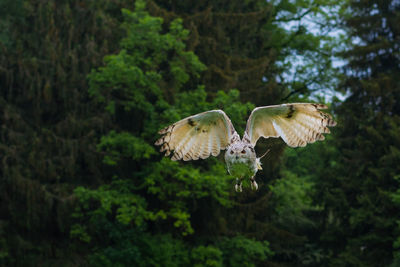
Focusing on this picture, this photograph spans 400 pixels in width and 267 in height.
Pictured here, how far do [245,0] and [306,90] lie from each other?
4357 mm

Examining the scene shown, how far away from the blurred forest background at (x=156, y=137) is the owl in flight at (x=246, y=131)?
545cm

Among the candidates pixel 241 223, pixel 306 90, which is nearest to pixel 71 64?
pixel 241 223

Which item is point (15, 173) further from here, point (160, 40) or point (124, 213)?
point (160, 40)

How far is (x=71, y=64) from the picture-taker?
1753 cm

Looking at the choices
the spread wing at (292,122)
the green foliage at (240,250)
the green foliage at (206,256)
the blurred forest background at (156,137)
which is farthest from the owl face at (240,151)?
the green foliage at (240,250)

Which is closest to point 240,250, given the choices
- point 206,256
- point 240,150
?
point 206,256

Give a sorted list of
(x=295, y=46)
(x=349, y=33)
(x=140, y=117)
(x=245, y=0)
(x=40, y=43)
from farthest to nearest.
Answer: (x=295, y=46)
(x=349, y=33)
(x=245, y=0)
(x=40, y=43)
(x=140, y=117)

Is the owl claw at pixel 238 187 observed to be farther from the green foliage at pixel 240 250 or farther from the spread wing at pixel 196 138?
the green foliage at pixel 240 250

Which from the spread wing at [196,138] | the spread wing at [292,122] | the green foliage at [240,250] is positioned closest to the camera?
the spread wing at [292,122]

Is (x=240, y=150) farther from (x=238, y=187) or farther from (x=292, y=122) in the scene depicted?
(x=292, y=122)

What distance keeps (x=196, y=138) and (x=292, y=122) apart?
125 centimetres

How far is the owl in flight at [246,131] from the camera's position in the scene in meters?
6.90

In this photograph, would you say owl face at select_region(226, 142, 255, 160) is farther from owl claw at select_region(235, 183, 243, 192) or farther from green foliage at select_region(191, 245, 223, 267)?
green foliage at select_region(191, 245, 223, 267)

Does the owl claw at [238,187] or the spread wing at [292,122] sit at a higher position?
the spread wing at [292,122]
